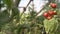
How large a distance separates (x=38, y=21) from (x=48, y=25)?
15 cm

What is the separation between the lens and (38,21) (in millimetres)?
940

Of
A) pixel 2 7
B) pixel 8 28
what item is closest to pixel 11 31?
pixel 8 28

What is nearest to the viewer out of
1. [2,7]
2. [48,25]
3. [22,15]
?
[48,25]

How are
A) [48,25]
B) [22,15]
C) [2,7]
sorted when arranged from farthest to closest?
[22,15]
[2,7]
[48,25]

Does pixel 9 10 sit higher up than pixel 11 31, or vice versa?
pixel 9 10

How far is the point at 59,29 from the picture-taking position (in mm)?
857

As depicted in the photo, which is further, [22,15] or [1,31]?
[22,15]

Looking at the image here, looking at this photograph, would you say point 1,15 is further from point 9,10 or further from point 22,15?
point 22,15

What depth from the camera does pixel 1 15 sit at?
34.0 inches

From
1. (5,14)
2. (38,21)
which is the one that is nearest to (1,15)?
(5,14)

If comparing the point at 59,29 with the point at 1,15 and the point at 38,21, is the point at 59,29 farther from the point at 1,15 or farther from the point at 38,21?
the point at 1,15

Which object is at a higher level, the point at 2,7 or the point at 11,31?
the point at 2,7

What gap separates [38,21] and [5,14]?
178 mm

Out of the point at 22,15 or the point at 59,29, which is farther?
the point at 22,15
